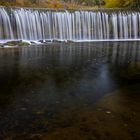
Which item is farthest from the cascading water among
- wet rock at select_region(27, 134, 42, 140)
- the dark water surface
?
wet rock at select_region(27, 134, 42, 140)

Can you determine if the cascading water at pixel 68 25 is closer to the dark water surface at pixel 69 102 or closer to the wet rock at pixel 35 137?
the dark water surface at pixel 69 102

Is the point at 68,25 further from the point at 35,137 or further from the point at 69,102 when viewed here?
the point at 35,137

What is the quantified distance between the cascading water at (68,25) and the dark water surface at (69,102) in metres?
12.7

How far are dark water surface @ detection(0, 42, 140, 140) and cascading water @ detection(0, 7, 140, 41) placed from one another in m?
12.7

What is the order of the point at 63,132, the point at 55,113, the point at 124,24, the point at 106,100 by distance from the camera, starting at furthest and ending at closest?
the point at 124,24, the point at 106,100, the point at 55,113, the point at 63,132

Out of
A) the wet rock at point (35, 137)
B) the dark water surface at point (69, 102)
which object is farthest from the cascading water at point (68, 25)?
the wet rock at point (35, 137)

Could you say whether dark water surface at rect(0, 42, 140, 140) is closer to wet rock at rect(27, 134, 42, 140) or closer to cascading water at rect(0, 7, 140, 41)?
wet rock at rect(27, 134, 42, 140)

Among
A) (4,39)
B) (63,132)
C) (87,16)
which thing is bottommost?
(63,132)

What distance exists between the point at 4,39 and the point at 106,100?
57.6 ft

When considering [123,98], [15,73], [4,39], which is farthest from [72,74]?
[4,39]

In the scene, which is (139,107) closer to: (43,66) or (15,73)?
(15,73)

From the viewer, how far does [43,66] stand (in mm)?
13547

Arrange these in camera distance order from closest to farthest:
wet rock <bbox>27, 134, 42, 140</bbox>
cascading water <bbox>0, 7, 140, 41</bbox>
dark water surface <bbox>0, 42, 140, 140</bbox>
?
wet rock <bbox>27, 134, 42, 140</bbox>
dark water surface <bbox>0, 42, 140, 140</bbox>
cascading water <bbox>0, 7, 140, 41</bbox>

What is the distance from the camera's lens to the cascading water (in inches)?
1009
